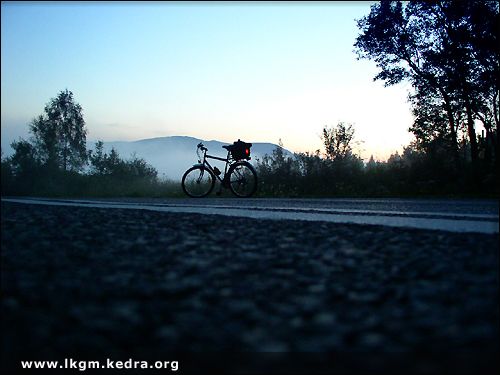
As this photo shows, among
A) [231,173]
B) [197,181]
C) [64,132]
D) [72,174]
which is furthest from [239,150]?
[64,132]

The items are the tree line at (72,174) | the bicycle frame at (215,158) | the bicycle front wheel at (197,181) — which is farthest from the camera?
the tree line at (72,174)

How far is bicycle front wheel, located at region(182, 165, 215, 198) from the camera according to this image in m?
15.3

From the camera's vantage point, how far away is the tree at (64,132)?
130 feet

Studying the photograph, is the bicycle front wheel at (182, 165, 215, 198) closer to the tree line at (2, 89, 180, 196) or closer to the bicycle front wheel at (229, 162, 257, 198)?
the bicycle front wheel at (229, 162, 257, 198)

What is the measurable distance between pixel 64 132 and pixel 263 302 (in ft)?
142

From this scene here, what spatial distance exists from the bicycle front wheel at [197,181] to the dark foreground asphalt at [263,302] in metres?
11.0

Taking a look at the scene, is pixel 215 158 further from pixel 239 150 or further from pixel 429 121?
pixel 429 121

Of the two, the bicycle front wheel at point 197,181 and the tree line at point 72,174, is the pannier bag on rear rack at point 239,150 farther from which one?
the tree line at point 72,174

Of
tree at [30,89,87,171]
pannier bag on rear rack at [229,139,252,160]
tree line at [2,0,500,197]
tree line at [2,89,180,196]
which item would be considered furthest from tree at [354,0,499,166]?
tree at [30,89,87,171]

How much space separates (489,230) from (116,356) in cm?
427

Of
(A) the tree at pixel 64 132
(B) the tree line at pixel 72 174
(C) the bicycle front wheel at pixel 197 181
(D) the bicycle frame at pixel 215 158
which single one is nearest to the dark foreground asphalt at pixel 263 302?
(D) the bicycle frame at pixel 215 158

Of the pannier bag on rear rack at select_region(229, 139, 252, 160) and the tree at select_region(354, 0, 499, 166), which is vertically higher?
the tree at select_region(354, 0, 499, 166)

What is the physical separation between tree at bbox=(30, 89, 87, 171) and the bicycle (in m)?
27.3

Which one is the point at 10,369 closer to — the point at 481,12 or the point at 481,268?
the point at 481,268
